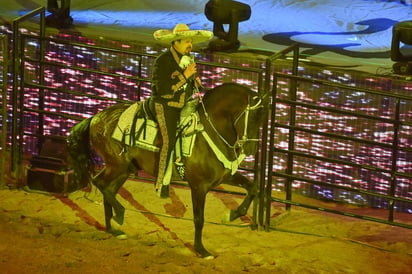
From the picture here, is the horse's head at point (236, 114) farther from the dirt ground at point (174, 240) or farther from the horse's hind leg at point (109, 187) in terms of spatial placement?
the horse's hind leg at point (109, 187)

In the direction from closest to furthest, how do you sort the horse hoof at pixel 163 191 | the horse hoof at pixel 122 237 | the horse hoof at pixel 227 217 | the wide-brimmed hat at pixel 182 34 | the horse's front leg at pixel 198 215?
the wide-brimmed hat at pixel 182 34
the horse's front leg at pixel 198 215
the horse hoof at pixel 163 191
the horse hoof at pixel 122 237
the horse hoof at pixel 227 217

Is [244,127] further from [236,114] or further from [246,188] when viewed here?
[246,188]

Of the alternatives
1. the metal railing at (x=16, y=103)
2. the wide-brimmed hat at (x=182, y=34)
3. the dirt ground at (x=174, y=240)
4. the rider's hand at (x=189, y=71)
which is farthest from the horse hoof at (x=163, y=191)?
the metal railing at (x=16, y=103)

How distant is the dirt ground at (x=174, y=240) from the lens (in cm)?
779

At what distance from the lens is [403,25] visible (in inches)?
386

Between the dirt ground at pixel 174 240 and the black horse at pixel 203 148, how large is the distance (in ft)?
0.94

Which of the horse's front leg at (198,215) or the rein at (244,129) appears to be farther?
the horse's front leg at (198,215)

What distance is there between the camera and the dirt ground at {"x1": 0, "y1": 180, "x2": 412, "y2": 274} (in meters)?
7.79

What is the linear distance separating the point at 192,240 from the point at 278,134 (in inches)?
80.9

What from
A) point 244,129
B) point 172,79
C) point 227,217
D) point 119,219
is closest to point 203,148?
point 244,129

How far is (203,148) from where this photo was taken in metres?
7.97

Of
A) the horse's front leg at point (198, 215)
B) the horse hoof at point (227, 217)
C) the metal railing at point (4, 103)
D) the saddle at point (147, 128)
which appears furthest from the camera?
the metal railing at point (4, 103)

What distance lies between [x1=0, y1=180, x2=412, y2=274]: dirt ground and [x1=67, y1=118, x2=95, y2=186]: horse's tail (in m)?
0.53

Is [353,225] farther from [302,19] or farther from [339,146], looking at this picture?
[302,19]
